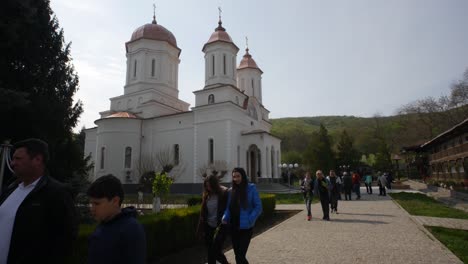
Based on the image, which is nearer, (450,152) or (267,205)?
(267,205)

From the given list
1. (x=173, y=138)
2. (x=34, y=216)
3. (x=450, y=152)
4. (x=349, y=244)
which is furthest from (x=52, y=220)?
(x=450, y=152)

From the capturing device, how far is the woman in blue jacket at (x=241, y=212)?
424 centimetres

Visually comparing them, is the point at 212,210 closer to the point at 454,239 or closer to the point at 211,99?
the point at 454,239

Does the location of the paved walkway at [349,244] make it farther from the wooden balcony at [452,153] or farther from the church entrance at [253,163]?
the church entrance at [253,163]

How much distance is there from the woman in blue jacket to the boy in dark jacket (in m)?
2.33

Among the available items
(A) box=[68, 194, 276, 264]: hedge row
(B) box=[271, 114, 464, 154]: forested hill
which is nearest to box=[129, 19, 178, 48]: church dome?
(A) box=[68, 194, 276, 264]: hedge row

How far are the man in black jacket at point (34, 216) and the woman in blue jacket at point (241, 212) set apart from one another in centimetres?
222

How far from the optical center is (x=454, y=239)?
703 cm

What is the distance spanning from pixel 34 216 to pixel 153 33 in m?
31.7

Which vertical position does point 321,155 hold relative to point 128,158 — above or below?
above

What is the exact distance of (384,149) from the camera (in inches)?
1825

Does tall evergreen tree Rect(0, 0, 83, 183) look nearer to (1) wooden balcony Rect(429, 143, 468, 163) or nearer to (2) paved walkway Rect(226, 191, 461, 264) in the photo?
(2) paved walkway Rect(226, 191, 461, 264)

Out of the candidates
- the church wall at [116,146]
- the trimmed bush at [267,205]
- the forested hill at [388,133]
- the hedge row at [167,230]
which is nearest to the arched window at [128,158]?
the church wall at [116,146]

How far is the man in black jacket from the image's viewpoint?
2461 mm
